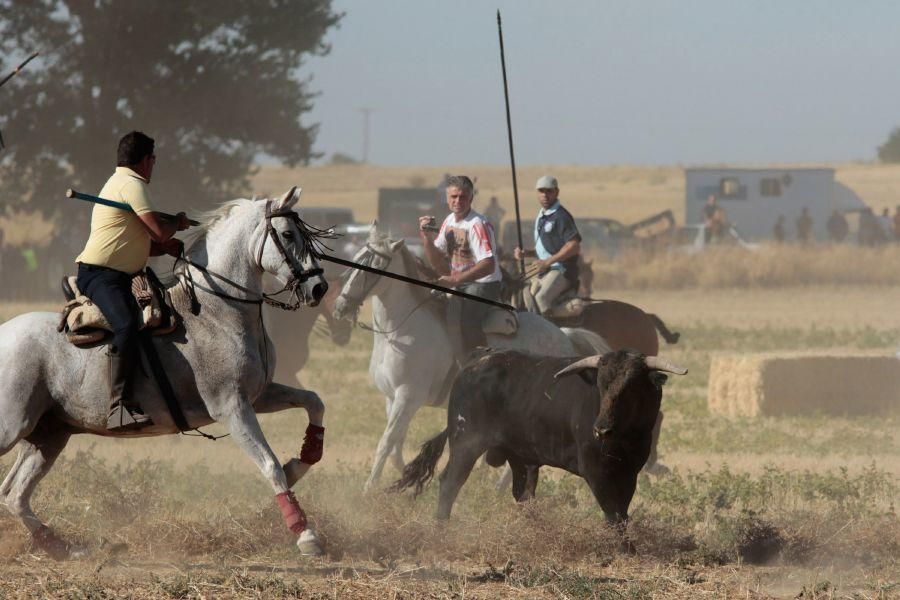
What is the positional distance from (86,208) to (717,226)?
18443 millimetres

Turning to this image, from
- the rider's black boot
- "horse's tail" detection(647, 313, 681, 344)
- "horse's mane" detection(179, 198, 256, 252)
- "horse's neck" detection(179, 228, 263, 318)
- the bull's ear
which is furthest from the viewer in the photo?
"horse's tail" detection(647, 313, 681, 344)

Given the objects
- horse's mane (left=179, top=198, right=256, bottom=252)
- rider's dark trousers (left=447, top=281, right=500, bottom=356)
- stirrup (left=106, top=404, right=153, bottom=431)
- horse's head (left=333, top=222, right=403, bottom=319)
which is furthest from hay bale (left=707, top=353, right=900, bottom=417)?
stirrup (left=106, top=404, right=153, bottom=431)

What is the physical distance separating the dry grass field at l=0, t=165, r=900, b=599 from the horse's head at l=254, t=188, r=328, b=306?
1.62 meters

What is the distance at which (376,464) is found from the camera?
12.1 m

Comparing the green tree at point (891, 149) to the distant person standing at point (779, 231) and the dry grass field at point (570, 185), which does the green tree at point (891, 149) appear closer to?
the dry grass field at point (570, 185)

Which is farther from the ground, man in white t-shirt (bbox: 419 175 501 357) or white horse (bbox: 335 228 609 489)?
man in white t-shirt (bbox: 419 175 501 357)

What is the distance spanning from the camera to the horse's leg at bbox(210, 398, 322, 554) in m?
8.67

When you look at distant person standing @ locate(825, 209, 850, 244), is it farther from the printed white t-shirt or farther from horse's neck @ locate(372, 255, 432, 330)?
the printed white t-shirt

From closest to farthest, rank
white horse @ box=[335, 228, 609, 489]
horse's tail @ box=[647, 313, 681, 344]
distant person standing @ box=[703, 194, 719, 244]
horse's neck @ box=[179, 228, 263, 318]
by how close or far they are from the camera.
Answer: horse's neck @ box=[179, 228, 263, 318]
white horse @ box=[335, 228, 609, 489]
horse's tail @ box=[647, 313, 681, 344]
distant person standing @ box=[703, 194, 719, 244]

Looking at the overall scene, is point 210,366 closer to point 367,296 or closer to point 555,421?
point 555,421

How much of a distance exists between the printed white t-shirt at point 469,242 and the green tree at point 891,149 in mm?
121613

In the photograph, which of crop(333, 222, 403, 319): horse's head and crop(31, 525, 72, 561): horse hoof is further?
crop(333, 222, 403, 319): horse's head

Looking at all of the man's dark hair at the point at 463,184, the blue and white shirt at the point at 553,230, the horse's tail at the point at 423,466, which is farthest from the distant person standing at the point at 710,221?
the horse's tail at the point at 423,466

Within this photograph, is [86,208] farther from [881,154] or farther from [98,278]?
[881,154]
